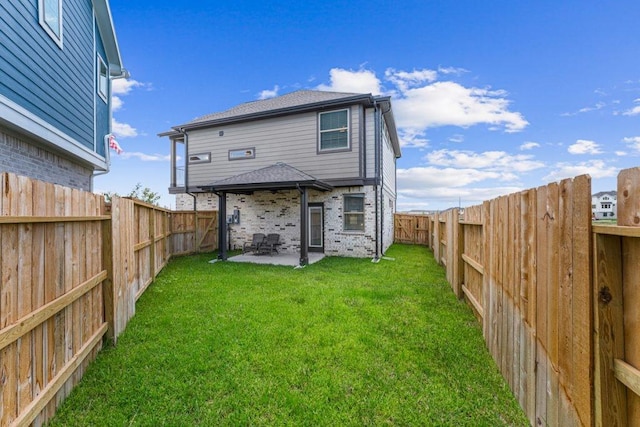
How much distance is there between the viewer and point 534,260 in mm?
2248

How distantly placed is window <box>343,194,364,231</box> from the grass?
5315 millimetres

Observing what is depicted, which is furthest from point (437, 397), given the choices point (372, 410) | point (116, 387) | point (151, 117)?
point (151, 117)

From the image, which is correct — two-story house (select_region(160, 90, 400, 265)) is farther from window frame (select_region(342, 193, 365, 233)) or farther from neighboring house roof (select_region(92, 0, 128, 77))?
neighboring house roof (select_region(92, 0, 128, 77))

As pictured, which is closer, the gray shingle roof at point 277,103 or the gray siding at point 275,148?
the gray siding at point 275,148

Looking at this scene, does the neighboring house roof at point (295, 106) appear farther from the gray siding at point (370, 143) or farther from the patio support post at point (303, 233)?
the patio support post at point (303, 233)

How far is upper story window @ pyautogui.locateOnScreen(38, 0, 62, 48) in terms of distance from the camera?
5438 mm

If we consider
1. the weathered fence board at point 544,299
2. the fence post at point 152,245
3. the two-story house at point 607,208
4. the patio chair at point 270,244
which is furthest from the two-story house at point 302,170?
the two-story house at point 607,208

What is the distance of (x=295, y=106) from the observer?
1120 cm

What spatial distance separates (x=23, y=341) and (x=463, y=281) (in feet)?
19.5

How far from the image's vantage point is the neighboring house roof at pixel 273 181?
9.55 meters

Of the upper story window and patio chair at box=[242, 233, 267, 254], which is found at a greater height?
the upper story window

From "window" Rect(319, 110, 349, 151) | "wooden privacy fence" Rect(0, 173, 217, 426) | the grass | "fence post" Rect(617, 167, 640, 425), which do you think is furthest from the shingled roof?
"fence post" Rect(617, 167, 640, 425)

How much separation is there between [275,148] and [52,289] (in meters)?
10.2

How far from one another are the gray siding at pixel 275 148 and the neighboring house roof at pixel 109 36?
3.92m
